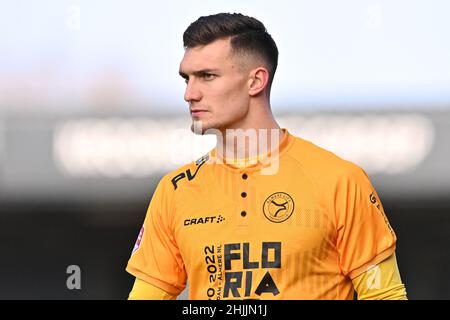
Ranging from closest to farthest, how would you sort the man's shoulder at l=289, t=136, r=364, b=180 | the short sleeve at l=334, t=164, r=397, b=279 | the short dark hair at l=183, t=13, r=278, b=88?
the short sleeve at l=334, t=164, r=397, b=279 < the man's shoulder at l=289, t=136, r=364, b=180 < the short dark hair at l=183, t=13, r=278, b=88

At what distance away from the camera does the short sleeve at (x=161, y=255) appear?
15.0 ft

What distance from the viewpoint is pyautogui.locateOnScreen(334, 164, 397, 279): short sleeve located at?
4.31 metres

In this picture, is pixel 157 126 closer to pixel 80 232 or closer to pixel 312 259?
pixel 80 232

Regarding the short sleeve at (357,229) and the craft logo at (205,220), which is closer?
the short sleeve at (357,229)

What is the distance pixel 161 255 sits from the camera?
457 centimetres

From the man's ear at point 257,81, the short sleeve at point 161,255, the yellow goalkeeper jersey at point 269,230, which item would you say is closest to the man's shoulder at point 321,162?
the yellow goalkeeper jersey at point 269,230

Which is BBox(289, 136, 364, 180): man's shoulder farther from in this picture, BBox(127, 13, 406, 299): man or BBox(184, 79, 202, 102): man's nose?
BBox(184, 79, 202, 102): man's nose

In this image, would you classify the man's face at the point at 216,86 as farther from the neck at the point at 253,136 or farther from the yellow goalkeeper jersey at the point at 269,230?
the yellow goalkeeper jersey at the point at 269,230

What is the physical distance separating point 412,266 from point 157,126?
3.40 meters

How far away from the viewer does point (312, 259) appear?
4312mm

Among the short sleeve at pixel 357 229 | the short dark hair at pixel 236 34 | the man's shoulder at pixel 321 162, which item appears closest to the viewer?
the short sleeve at pixel 357 229

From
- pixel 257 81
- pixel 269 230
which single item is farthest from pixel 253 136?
pixel 269 230

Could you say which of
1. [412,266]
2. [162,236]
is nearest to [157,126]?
[412,266]

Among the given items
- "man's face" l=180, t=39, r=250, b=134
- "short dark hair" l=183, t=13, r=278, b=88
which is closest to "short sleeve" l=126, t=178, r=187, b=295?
"man's face" l=180, t=39, r=250, b=134
